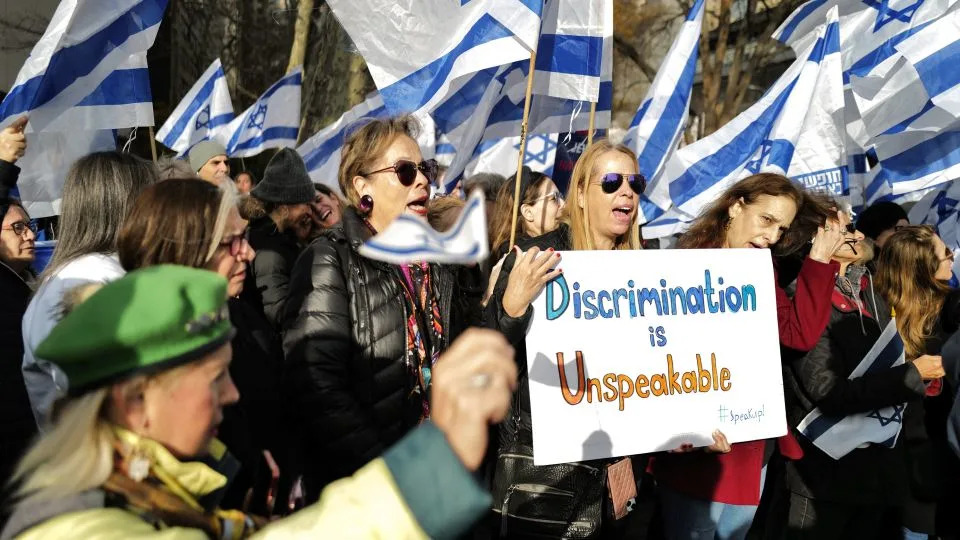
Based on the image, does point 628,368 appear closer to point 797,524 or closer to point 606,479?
point 606,479

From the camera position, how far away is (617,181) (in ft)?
11.2

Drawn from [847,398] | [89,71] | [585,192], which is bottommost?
[847,398]

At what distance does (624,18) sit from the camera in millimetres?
20219

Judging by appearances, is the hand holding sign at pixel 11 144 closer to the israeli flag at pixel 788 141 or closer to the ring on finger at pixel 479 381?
the ring on finger at pixel 479 381

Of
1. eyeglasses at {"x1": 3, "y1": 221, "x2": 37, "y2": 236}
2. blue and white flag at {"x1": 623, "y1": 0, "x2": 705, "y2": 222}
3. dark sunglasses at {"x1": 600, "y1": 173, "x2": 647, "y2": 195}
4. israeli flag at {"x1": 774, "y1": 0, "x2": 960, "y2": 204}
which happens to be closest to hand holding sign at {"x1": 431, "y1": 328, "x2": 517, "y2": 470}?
dark sunglasses at {"x1": 600, "y1": 173, "x2": 647, "y2": 195}

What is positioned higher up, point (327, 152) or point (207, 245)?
point (327, 152)

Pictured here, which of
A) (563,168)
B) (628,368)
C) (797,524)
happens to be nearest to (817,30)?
(563,168)

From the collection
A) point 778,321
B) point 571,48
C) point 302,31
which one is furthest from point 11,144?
point 302,31

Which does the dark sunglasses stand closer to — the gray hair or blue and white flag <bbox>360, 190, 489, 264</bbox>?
the gray hair

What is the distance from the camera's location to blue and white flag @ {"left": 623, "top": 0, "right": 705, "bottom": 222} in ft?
21.9

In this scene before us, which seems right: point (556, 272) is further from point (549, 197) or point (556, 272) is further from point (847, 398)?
point (549, 197)

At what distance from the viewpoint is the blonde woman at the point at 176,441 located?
1.23m

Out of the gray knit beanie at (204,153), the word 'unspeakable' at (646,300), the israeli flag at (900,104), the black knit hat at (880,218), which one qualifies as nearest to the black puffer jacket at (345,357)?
the word 'unspeakable' at (646,300)

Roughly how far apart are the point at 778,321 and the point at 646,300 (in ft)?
2.63
